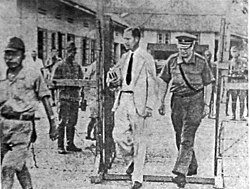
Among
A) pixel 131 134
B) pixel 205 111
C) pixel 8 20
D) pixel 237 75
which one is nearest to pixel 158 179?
pixel 131 134

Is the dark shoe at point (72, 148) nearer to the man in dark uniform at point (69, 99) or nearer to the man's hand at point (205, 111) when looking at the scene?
the man in dark uniform at point (69, 99)

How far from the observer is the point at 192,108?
224 centimetres

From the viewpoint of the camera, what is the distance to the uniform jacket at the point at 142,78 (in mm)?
2219

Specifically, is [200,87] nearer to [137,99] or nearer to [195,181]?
[137,99]

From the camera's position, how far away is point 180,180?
2281mm

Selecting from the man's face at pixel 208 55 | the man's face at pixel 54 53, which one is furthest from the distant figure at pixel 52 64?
the man's face at pixel 208 55

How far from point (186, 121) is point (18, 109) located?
0.84 meters

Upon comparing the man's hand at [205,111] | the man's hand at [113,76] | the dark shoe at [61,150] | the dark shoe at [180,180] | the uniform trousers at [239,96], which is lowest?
the dark shoe at [180,180]

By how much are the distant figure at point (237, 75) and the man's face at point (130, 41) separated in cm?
45

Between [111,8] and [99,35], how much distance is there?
5.5 inches

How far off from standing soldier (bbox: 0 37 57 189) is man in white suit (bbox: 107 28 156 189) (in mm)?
345

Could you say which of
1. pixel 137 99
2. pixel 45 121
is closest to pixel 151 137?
pixel 137 99

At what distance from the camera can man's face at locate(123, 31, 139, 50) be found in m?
2.20

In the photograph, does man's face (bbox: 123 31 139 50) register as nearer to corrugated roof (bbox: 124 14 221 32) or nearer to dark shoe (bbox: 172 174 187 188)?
corrugated roof (bbox: 124 14 221 32)
